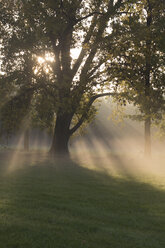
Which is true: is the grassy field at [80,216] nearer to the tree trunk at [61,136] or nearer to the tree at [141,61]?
the tree at [141,61]

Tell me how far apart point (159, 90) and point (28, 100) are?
10091mm

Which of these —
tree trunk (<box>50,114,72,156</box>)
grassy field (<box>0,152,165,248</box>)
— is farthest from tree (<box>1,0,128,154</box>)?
grassy field (<box>0,152,165,248</box>)

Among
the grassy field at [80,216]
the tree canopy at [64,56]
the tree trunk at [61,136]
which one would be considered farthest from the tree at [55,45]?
the grassy field at [80,216]

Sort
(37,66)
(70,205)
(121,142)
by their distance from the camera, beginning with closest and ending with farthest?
1. (70,205)
2. (37,66)
3. (121,142)

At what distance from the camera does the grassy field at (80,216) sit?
244 inches

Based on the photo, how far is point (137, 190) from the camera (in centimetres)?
1242

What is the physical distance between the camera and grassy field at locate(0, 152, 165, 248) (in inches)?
244

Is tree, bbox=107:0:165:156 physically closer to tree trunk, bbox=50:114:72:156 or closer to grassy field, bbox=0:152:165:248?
tree trunk, bbox=50:114:72:156

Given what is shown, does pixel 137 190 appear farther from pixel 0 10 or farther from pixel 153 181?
pixel 0 10

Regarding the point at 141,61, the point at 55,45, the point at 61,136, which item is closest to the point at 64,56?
the point at 55,45

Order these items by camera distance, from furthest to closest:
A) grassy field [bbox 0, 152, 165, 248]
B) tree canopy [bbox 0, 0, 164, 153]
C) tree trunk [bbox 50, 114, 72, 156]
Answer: tree trunk [bbox 50, 114, 72, 156], tree canopy [bbox 0, 0, 164, 153], grassy field [bbox 0, 152, 165, 248]

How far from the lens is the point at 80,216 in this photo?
808 cm

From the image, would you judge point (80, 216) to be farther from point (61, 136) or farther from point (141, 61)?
point (61, 136)

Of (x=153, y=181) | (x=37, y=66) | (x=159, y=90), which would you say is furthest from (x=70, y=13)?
(x=153, y=181)
